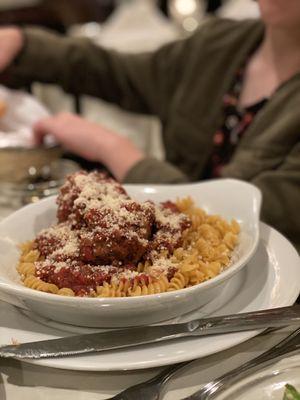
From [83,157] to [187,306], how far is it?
0.86 meters

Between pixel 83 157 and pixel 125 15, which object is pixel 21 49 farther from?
pixel 125 15

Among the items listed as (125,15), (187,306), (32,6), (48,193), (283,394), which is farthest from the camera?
(32,6)

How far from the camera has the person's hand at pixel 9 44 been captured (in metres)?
1.62

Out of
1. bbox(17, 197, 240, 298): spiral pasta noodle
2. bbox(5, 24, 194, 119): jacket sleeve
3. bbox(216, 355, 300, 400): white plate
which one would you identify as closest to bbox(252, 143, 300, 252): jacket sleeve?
bbox(17, 197, 240, 298): spiral pasta noodle

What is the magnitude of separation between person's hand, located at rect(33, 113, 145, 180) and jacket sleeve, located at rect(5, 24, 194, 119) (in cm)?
30

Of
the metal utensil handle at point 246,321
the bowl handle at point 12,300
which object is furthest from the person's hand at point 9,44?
the metal utensil handle at point 246,321

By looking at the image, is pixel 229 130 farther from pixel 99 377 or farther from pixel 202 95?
pixel 99 377

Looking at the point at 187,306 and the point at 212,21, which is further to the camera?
the point at 212,21

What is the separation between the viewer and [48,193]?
1142 millimetres

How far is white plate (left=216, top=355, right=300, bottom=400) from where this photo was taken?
574 millimetres

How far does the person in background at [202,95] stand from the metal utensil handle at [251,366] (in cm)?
46

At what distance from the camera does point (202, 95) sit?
5.06 feet

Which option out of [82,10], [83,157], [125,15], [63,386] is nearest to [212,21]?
[83,157]

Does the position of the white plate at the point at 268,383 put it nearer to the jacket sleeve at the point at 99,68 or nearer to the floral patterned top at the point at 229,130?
the floral patterned top at the point at 229,130
